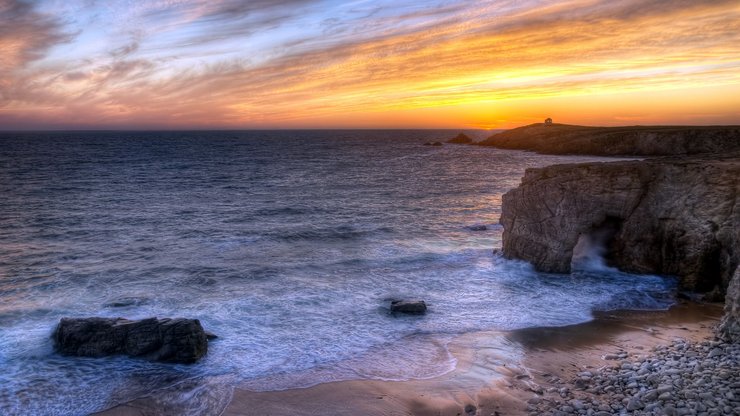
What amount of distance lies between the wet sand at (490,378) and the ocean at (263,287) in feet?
1.80

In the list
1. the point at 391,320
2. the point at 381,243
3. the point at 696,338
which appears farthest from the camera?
the point at 381,243

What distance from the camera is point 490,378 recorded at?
13367 mm

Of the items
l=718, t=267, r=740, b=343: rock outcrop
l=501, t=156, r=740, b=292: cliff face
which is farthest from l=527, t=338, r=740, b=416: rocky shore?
l=501, t=156, r=740, b=292: cliff face

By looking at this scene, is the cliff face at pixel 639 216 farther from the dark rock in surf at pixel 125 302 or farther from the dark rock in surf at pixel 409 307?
the dark rock in surf at pixel 125 302

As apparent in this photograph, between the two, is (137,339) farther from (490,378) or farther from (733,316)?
(733,316)

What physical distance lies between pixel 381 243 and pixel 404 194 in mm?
21062

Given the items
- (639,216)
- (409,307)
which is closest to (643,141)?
(639,216)

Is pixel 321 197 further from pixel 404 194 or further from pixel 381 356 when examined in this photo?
pixel 381 356

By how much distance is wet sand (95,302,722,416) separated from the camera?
1201cm

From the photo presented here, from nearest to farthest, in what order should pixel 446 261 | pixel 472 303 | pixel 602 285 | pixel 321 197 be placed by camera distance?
pixel 472 303 → pixel 602 285 → pixel 446 261 → pixel 321 197

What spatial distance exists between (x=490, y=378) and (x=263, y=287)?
12.0 metres

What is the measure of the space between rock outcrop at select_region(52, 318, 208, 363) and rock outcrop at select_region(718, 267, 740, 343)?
15.8m

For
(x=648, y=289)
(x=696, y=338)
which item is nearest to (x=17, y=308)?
(x=696, y=338)

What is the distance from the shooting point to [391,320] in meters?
18.2
